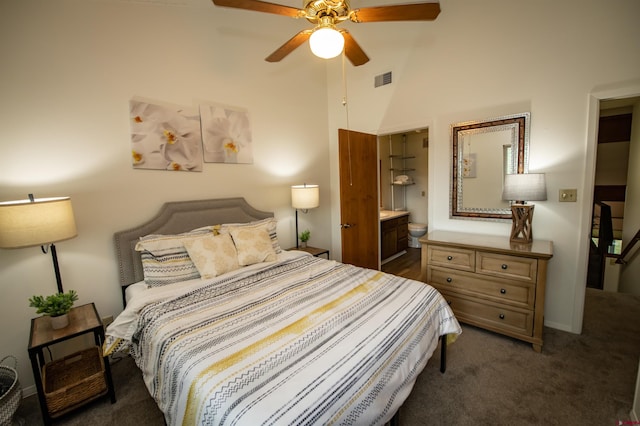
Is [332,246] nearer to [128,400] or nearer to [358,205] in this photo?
[358,205]

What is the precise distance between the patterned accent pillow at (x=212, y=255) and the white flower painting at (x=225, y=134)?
0.93 m

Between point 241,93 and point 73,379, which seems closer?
point 73,379

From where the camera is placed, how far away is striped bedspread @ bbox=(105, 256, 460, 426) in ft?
3.33

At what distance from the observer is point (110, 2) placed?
214cm

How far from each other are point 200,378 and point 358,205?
259cm

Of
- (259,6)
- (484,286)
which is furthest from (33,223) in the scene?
(484,286)

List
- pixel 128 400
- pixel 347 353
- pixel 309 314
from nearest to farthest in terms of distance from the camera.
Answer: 1. pixel 347 353
2. pixel 309 314
3. pixel 128 400

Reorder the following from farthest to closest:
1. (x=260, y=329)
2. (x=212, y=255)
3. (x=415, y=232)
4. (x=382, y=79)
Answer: (x=415, y=232) < (x=382, y=79) < (x=212, y=255) < (x=260, y=329)

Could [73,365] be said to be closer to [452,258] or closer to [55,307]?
[55,307]

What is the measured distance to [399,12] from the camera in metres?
1.69

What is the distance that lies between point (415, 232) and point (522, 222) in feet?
9.22

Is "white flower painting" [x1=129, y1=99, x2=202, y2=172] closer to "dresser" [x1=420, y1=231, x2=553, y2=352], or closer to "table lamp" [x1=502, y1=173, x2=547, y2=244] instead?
"dresser" [x1=420, y1=231, x2=553, y2=352]

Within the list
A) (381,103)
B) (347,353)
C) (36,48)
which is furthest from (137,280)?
(381,103)

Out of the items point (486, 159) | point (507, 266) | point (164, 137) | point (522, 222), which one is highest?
point (164, 137)
